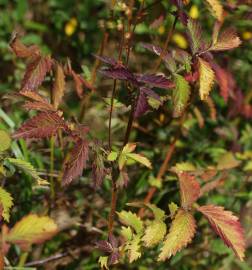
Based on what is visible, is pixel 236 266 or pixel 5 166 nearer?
pixel 5 166

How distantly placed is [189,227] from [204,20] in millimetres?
2025

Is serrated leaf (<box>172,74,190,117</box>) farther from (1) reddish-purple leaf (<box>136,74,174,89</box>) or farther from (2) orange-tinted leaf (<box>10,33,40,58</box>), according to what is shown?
(2) orange-tinted leaf (<box>10,33,40,58</box>)

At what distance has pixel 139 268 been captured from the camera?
206cm

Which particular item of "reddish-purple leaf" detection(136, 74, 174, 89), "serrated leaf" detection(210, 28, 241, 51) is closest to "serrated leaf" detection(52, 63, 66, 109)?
"reddish-purple leaf" detection(136, 74, 174, 89)

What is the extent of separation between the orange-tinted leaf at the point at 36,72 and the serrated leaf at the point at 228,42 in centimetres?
51

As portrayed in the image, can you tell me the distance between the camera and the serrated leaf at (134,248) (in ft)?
4.76

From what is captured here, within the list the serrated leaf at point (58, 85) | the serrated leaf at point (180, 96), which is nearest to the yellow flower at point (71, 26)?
the serrated leaf at point (58, 85)

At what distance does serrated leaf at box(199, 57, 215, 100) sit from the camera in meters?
1.36

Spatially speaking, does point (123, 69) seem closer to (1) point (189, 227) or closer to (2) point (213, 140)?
(1) point (189, 227)

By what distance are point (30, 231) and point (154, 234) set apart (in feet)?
1.43

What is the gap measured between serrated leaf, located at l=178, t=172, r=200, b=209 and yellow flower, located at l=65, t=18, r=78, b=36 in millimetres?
1755

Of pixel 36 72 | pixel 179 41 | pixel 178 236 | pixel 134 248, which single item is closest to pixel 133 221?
pixel 134 248

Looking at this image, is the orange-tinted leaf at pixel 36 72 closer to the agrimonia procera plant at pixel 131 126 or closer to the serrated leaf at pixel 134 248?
the agrimonia procera plant at pixel 131 126

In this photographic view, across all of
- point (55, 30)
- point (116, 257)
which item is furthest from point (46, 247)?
point (55, 30)
